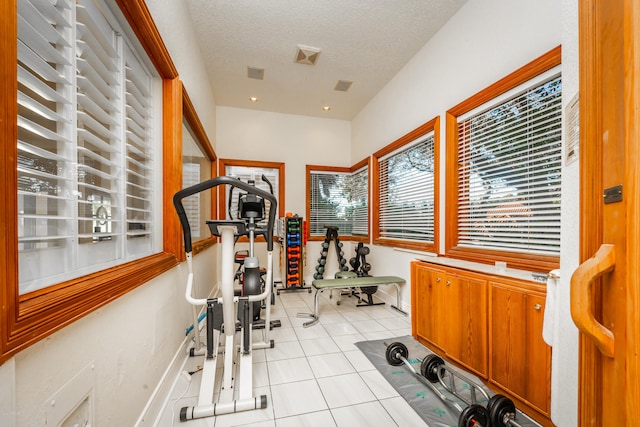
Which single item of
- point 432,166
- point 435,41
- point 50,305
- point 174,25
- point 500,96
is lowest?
point 50,305

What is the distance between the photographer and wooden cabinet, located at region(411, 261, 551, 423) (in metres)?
1.55

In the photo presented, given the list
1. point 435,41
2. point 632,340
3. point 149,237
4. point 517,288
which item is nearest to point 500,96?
point 435,41

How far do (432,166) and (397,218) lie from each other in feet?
3.38

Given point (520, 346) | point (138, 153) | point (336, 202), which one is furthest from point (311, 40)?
point (520, 346)

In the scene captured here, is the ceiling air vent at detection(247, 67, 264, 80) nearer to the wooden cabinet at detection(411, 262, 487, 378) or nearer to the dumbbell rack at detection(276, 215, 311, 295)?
the dumbbell rack at detection(276, 215, 311, 295)

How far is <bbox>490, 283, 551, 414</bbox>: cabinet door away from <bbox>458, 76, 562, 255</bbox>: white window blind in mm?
498

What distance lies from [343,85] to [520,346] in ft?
13.0

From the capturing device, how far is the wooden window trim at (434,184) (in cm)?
293

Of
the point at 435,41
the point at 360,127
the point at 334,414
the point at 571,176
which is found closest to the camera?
the point at 571,176

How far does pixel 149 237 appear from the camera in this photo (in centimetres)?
183

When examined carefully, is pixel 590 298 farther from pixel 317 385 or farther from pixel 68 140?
pixel 317 385

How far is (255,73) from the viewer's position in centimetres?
382

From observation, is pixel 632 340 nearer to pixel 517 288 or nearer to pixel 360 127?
pixel 517 288

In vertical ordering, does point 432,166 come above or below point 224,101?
below
